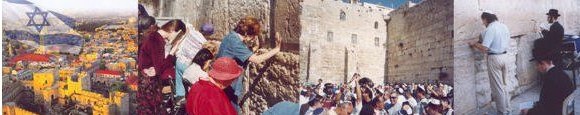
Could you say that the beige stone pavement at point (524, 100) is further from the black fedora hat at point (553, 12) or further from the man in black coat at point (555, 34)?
the black fedora hat at point (553, 12)

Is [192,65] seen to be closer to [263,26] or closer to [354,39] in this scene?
[263,26]

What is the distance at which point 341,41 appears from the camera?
16.3 feet

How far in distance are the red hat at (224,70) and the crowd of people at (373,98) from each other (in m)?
0.59

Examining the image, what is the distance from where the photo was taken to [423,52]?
4883 mm

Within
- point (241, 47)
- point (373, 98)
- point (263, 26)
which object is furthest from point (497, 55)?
point (241, 47)

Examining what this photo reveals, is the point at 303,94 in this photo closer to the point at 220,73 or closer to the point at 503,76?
the point at 220,73

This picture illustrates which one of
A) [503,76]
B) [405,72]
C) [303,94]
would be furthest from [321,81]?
[503,76]

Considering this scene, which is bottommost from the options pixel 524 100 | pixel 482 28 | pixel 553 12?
pixel 524 100

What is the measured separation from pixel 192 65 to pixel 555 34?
2950mm

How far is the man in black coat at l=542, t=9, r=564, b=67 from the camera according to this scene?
190 inches

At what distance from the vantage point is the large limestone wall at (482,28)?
4.78 metres

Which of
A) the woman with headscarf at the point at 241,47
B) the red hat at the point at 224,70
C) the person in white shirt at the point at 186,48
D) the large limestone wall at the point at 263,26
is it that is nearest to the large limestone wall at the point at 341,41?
the large limestone wall at the point at 263,26

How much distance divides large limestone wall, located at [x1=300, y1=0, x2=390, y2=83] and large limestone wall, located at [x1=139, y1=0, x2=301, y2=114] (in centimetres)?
12

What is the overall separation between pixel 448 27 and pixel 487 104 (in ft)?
2.25
